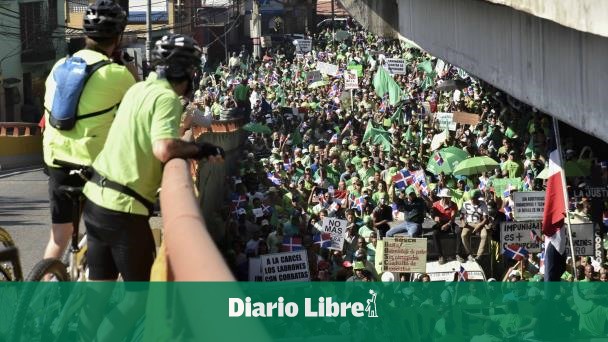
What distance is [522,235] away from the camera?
52.2 ft

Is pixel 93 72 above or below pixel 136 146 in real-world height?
above

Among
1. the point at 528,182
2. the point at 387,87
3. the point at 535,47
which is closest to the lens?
the point at 535,47

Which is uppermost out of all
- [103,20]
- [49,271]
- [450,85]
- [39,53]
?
[103,20]

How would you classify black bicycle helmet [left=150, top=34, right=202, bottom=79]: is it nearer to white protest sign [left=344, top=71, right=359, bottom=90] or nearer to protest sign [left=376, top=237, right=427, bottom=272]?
protest sign [left=376, top=237, right=427, bottom=272]

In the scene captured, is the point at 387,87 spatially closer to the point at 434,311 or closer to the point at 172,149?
the point at 434,311

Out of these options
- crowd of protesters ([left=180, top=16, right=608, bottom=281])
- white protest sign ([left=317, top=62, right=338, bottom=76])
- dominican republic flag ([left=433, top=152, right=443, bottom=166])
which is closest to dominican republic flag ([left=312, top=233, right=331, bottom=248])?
crowd of protesters ([left=180, top=16, right=608, bottom=281])

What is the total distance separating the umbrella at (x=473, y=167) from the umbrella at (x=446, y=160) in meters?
0.64

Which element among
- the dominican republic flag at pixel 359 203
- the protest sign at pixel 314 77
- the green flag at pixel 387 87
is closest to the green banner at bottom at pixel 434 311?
the dominican republic flag at pixel 359 203

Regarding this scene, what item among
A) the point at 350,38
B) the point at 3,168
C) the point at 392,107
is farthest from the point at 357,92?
the point at 350,38

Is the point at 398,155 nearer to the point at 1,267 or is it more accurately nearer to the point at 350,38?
the point at 1,267

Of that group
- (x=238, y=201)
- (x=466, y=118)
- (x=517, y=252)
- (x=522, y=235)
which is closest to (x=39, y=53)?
(x=466, y=118)

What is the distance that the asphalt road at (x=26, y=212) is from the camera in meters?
15.8

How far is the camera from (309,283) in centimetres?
1486

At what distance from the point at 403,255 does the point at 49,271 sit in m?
8.81
